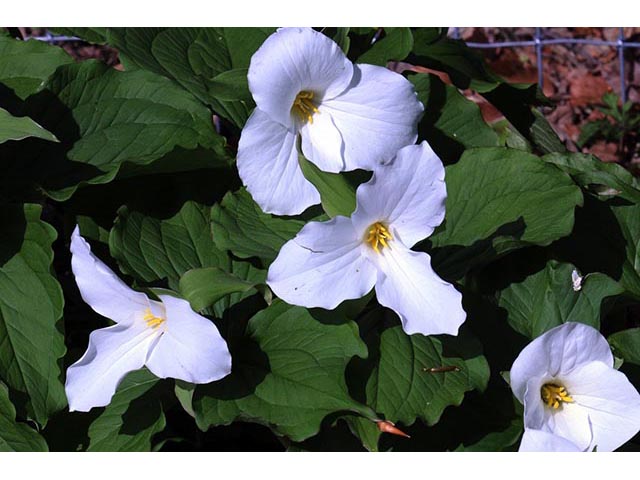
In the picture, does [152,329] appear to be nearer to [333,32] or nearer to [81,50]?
[333,32]

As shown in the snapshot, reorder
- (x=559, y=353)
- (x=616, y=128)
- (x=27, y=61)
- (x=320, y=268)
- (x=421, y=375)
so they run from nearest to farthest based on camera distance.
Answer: (x=320, y=268) < (x=559, y=353) < (x=421, y=375) < (x=27, y=61) < (x=616, y=128)

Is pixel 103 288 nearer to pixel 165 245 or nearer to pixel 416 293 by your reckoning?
pixel 165 245

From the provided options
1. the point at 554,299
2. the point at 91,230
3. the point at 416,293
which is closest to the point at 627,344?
the point at 554,299

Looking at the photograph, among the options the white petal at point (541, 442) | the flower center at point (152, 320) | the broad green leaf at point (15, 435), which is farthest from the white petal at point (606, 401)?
the broad green leaf at point (15, 435)

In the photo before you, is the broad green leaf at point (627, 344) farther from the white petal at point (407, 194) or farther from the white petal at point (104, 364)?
the white petal at point (104, 364)

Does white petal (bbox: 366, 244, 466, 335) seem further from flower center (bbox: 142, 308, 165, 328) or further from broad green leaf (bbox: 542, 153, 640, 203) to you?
broad green leaf (bbox: 542, 153, 640, 203)

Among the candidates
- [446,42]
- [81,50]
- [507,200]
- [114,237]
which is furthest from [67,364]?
[81,50]
